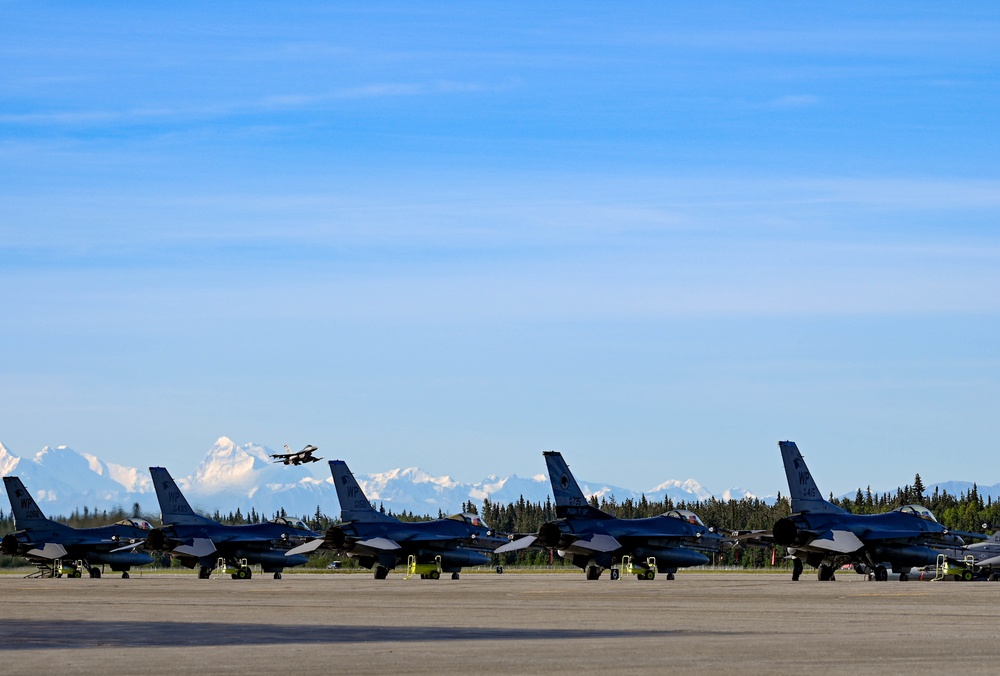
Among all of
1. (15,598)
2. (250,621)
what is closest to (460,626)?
(250,621)

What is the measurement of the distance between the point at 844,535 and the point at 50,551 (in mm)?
50658

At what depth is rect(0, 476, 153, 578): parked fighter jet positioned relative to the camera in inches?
3565

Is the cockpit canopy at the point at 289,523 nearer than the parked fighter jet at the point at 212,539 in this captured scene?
No

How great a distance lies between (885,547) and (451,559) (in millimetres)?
24378

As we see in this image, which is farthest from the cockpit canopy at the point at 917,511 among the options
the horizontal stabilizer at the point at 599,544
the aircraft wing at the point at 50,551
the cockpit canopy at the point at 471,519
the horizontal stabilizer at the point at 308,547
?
the aircraft wing at the point at 50,551

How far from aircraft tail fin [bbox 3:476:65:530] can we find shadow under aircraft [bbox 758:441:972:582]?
4828 centimetres

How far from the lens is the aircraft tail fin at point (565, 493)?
73.8 meters

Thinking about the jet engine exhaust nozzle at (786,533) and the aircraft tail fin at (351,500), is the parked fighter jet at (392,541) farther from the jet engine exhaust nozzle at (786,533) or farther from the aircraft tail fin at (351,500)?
the jet engine exhaust nozzle at (786,533)

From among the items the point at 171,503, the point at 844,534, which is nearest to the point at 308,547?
the point at 171,503

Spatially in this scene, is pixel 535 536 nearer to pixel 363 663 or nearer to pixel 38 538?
pixel 38 538

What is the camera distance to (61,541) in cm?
9131

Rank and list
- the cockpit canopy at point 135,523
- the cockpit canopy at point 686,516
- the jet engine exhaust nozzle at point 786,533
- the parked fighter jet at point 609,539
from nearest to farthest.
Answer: the jet engine exhaust nozzle at point 786,533 → the parked fighter jet at point 609,539 → the cockpit canopy at point 686,516 → the cockpit canopy at point 135,523

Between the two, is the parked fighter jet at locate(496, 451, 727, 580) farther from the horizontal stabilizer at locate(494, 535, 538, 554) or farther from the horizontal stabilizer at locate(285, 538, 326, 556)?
the horizontal stabilizer at locate(285, 538, 326, 556)

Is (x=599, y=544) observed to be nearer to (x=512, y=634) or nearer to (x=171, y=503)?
(x=171, y=503)
